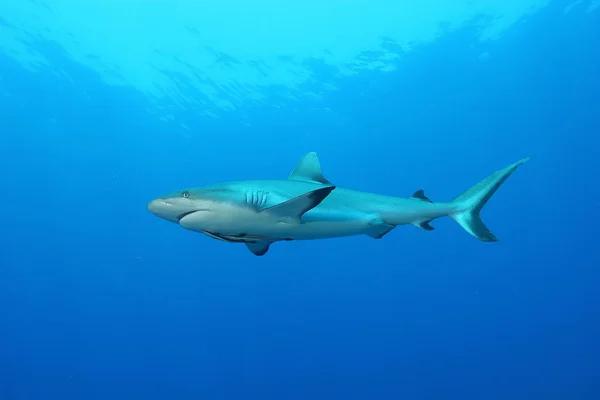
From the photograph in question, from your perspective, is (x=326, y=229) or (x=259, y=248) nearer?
(x=326, y=229)

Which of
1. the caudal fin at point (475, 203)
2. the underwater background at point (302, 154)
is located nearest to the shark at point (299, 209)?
the caudal fin at point (475, 203)

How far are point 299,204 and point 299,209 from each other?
116 millimetres

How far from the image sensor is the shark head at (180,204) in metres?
3.64

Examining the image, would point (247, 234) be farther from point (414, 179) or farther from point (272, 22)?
point (414, 179)

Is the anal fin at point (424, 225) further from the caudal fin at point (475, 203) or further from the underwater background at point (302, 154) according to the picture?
the underwater background at point (302, 154)

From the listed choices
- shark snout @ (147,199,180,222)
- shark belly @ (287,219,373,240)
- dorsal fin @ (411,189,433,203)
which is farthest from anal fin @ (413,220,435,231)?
shark snout @ (147,199,180,222)

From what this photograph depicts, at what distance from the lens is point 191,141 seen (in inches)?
1489

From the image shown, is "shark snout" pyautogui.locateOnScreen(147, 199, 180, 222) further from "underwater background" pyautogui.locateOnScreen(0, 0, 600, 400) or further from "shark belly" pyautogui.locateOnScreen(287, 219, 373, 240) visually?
"underwater background" pyautogui.locateOnScreen(0, 0, 600, 400)

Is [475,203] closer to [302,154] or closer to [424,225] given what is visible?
[424,225]

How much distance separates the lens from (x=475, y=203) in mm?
5562

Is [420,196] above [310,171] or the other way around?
the other way around

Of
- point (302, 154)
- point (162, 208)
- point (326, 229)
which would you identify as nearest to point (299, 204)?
point (326, 229)

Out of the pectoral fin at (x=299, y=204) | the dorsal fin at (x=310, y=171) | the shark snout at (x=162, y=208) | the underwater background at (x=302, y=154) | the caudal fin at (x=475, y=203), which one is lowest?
the pectoral fin at (x=299, y=204)

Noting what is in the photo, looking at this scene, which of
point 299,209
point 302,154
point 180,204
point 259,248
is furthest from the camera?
point 302,154
